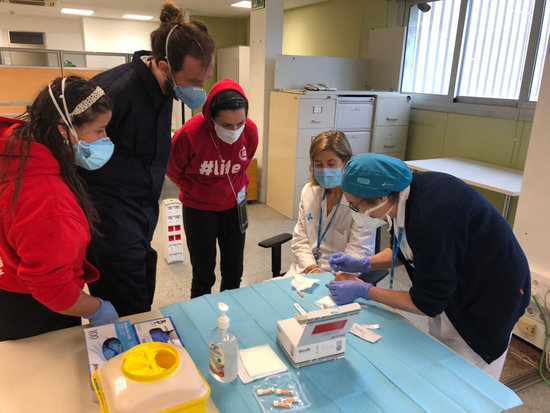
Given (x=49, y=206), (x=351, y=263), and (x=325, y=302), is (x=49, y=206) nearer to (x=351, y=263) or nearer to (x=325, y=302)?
(x=325, y=302)

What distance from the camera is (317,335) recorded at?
41.8 inches

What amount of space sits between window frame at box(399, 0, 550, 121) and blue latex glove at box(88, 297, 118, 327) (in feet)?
11.6

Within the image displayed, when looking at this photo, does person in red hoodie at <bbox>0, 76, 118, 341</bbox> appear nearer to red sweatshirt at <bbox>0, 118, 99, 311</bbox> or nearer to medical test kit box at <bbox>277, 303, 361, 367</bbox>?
red sweatshirt at <bbox>0, 118, 99, 311</bbox>

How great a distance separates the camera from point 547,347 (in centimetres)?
216

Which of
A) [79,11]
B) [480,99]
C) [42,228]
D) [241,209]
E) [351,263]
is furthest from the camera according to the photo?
[79,11]

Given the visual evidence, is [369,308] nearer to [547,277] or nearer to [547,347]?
[547,277]

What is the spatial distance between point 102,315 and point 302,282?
693 millimetres

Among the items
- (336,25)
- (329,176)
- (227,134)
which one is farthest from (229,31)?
(329,176)

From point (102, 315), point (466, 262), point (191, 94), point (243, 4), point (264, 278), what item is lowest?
point (264, 278)

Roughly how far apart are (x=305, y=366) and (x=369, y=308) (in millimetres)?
375

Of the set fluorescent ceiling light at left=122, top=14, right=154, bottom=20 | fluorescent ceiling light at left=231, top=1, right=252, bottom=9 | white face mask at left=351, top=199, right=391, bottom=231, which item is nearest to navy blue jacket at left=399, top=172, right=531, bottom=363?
white face mask at left=351, top=199, right=391, bottom=231

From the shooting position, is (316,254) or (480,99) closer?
(316,254)

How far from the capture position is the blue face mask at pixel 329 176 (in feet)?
5.97

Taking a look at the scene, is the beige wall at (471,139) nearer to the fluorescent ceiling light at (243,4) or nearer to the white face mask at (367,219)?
the white face mask at (367,219)
